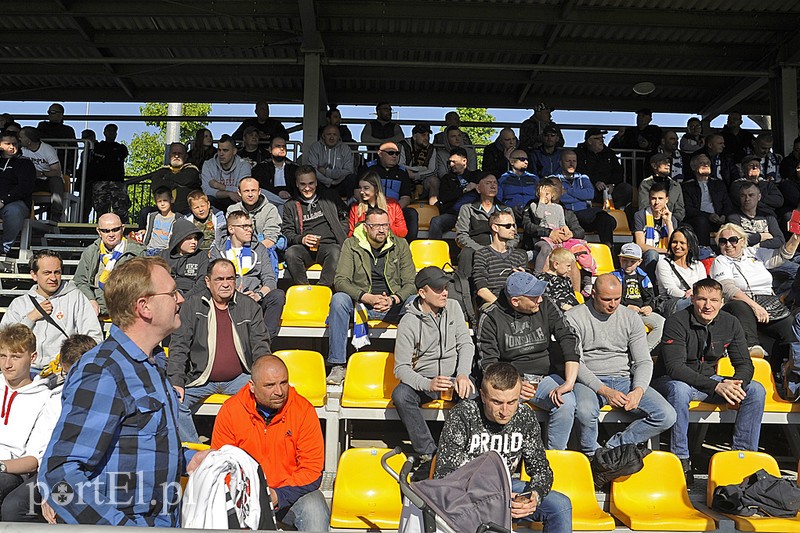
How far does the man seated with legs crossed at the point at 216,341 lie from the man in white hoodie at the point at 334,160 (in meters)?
3.39

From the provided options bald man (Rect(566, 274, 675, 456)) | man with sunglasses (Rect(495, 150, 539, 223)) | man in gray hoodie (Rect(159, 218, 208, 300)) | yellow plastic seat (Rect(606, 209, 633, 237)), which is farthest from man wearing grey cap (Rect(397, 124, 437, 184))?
bald man (Rect(566, 274, 675, 456))

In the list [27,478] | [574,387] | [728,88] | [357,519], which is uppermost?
[728,88]

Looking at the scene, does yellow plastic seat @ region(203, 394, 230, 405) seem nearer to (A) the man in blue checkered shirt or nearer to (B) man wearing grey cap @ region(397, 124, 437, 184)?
(A) the man in blue checkered shirt

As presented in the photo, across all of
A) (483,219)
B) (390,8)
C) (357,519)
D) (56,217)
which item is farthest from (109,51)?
(357,519)

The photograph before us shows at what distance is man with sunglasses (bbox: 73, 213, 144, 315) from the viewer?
240 inches

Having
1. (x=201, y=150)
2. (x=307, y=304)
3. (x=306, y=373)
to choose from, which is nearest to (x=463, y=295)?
(x=307, y=304)

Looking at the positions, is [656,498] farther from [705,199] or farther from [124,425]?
[705,199]

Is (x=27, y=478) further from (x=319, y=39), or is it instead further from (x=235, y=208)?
(x=319, y=39)

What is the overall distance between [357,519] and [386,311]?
204cm

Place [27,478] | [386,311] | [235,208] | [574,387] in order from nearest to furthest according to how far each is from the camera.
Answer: [27,478] → [574,387] → [386,311] → [235,208]

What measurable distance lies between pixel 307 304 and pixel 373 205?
1269 millimetres

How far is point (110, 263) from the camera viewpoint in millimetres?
6141

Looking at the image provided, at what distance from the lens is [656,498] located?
13.3ft

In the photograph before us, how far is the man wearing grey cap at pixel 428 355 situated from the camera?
4.36m
